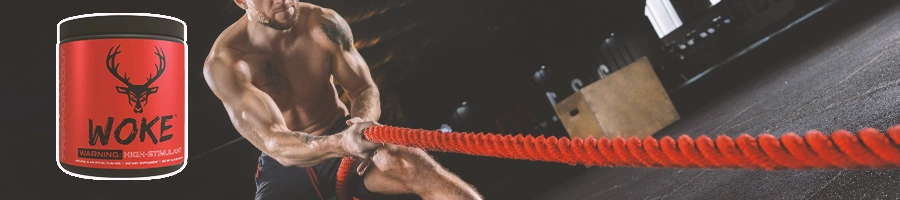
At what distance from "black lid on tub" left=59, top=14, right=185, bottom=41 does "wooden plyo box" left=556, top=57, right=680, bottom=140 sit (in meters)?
1.77

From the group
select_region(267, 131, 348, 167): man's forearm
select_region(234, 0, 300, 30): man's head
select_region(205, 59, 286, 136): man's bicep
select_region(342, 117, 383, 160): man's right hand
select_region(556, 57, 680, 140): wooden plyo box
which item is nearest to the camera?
select_region(342, 117, 383, 160): man's right hand

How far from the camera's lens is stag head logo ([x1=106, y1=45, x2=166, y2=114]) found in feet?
2.86

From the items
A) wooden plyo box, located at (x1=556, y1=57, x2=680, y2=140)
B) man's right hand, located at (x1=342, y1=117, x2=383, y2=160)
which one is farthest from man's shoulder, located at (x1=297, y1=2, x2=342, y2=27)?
wooden plyo box, located at (x1=556, y1=57, x2=680, y2=140)

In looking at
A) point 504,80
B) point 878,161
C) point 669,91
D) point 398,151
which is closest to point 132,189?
point 398,151

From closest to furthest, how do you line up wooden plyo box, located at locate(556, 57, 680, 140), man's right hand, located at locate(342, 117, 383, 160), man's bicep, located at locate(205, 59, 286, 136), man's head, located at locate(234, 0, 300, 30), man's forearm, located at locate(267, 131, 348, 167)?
man's right hand, located at locate(342, 117, 383, 160), man's forearm, located at locate(267, 131, 348, 167), man's bicep, located at locate(205, 59, 286, 136), man's head, located at locate(234, 0, 300, 30), wooden plyo box, located at locate(556, 57, 680, 140)

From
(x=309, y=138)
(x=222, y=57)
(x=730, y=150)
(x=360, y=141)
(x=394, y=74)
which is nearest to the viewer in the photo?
(x=730, y=150)

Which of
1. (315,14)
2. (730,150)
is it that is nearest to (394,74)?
(315,14)

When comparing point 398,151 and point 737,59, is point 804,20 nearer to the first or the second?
point 737,59

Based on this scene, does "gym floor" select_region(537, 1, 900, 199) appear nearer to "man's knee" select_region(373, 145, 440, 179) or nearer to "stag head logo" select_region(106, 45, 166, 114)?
"man's knee" select_region(373, 145, 440, 179)

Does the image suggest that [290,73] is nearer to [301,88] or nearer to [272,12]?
[301,88]

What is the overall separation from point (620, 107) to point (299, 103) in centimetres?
163

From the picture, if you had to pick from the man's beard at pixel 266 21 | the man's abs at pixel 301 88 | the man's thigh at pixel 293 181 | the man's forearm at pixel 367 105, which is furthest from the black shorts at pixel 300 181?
the man's beard at pixel 266 21

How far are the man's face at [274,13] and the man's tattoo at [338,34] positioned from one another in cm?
9

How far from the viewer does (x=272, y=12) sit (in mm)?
1333
